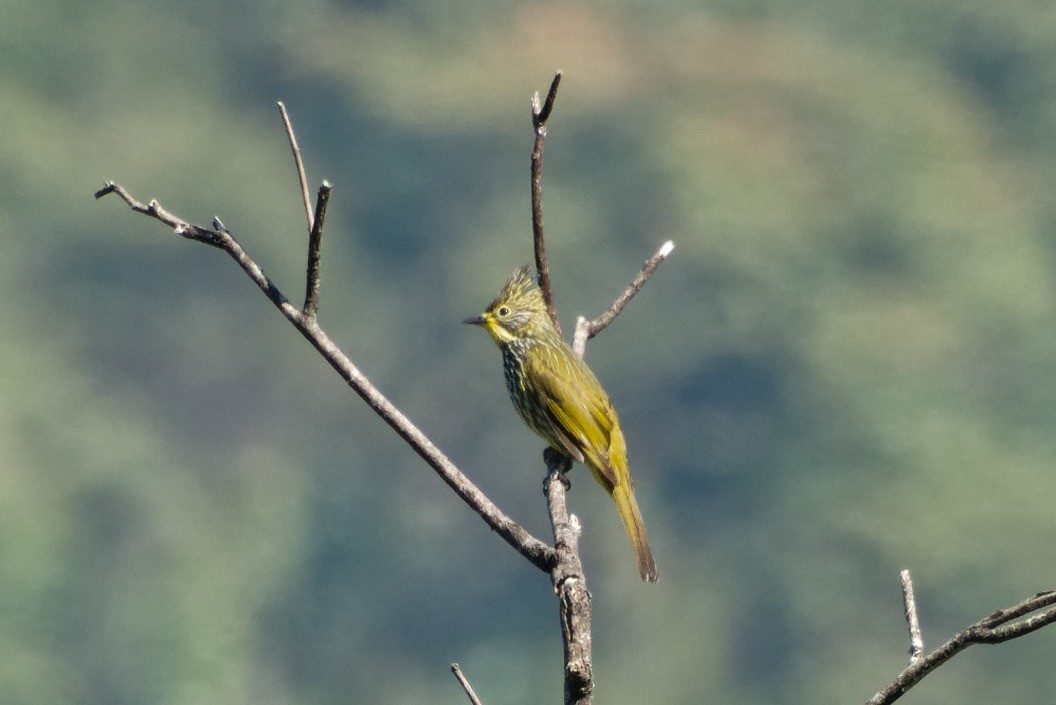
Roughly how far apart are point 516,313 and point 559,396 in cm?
47

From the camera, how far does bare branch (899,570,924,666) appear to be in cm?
219

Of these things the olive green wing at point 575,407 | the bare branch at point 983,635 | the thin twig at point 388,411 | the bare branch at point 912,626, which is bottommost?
the bare branch at point 983,635

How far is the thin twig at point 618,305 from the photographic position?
410 centimetres

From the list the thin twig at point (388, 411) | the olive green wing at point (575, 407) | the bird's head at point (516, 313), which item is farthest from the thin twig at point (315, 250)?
the bird's head at point (516, 313)

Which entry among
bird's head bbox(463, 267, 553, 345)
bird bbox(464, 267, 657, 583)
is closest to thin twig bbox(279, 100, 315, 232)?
bird bbox(464, 267, 657, 583)

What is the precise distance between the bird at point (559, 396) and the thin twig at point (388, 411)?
70.7 inches

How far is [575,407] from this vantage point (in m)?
5.08

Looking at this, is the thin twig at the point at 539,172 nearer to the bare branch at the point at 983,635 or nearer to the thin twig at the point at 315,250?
the thin twig at the point at 315,250

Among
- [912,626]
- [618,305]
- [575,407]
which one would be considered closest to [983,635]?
[912,626]

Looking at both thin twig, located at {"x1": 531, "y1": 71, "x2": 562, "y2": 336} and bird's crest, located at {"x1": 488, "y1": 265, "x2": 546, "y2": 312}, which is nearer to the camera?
thin twig, located at {"x1": 531, "y1": 71, "x2": 562, "y2": 336}

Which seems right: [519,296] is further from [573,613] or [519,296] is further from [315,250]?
[573,613]

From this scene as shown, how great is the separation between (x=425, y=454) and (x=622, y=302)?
145 cm

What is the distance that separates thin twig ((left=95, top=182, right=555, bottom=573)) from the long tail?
191 cm

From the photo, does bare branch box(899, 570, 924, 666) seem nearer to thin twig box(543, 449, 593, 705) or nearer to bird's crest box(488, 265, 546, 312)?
thin twig box(543, 449, 593, 705)
